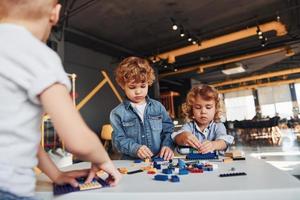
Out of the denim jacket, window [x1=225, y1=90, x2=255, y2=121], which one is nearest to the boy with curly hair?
the denim jacket

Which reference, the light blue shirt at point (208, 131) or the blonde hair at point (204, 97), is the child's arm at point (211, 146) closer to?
the light blue shirt at point (208, 131)

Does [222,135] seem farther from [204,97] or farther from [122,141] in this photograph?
[122,141]

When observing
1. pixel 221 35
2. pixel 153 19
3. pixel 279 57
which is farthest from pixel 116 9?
pixel 279 57

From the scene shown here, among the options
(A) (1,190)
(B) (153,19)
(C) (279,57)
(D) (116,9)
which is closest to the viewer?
(A) (1,190)

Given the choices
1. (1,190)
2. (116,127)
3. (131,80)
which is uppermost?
(131,80)

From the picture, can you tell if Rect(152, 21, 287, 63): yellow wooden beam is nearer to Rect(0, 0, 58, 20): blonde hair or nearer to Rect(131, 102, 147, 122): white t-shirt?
Rect(131, 102, 147, 122): white t-shirt

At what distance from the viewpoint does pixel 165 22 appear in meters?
4.19

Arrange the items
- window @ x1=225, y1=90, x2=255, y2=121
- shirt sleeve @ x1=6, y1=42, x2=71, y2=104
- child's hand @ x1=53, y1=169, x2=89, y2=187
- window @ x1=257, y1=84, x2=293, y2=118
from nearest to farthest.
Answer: shirt sleeve @ x1=6, y1=42, x2=71, y2=104
child's hand @ x1=53, y1=169, x2=89, y2=187
window @ x1=257, y1=84, x2=293, y2=118
window @ x1=225, y1=90, x2=255, y2=121

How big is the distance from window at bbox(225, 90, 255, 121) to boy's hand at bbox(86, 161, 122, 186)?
425 inches

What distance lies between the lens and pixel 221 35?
16.1ft

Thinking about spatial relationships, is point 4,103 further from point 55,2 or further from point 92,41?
point 92,41

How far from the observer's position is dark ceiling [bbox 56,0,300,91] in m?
3.64

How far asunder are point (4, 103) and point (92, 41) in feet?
15.0

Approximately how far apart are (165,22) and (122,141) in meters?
3.44
